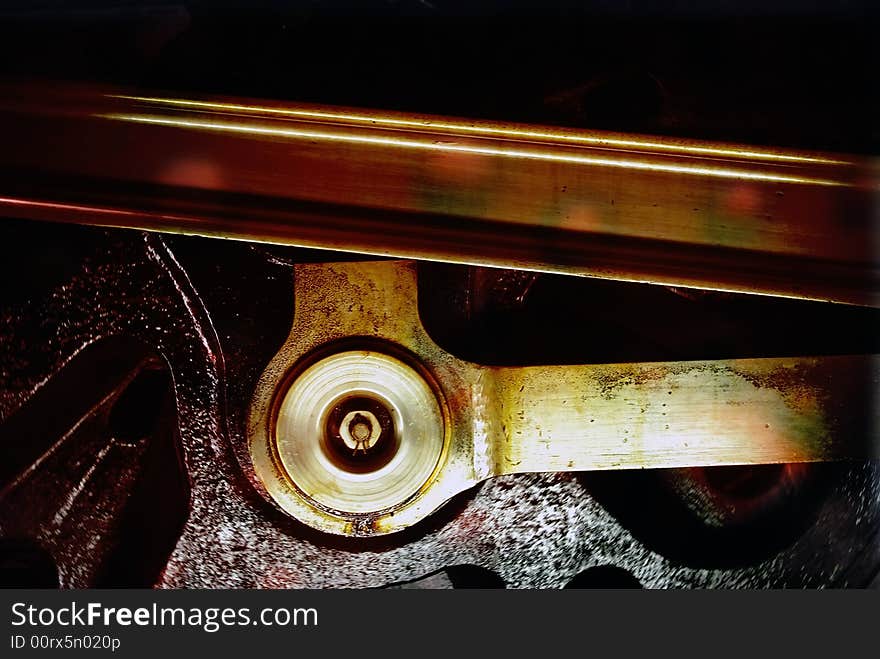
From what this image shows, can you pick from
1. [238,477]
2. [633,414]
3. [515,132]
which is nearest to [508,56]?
[515,132]

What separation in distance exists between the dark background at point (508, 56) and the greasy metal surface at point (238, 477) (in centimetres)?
26

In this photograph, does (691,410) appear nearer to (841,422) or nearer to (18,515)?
(841,422)

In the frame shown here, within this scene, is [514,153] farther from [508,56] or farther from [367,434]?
[367,434]

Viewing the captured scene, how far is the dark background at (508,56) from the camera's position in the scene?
0.87 meters

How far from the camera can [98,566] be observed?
34.9 inches

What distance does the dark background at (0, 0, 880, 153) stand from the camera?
87 cm

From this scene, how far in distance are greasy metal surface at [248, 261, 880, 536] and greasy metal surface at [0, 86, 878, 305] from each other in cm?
11

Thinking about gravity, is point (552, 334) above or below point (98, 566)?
above

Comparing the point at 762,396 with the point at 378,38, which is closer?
the point at 762,396

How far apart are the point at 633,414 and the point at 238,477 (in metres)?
0.52

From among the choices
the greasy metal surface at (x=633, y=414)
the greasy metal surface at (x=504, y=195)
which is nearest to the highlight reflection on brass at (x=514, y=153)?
the greasy metal surface at (x=504, y=195)

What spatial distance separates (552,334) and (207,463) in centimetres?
50

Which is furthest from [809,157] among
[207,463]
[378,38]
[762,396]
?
[207,463]

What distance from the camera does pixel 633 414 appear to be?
788 mm
